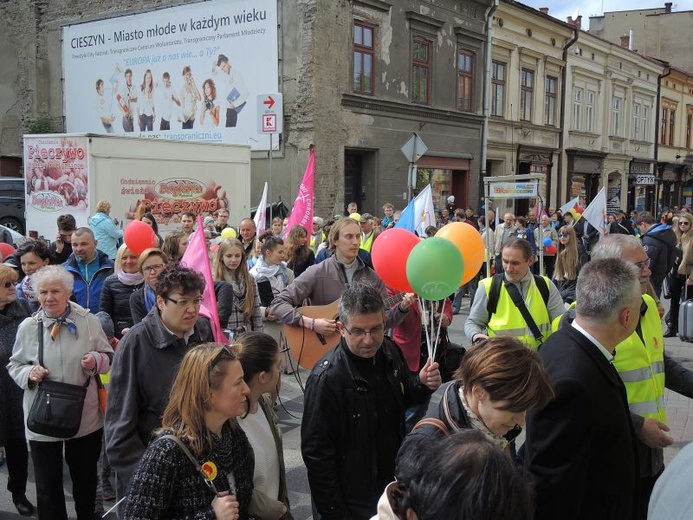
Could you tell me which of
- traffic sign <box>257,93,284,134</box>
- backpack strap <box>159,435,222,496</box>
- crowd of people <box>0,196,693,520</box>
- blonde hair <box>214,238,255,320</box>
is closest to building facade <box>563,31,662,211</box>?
traffic sign <box>257,93,284,134</box>

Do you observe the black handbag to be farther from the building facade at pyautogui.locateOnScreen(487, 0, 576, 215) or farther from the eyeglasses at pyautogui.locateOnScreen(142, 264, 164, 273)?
the building facade at pyautogui.locateOnScreen(487, 0, 576, 215)

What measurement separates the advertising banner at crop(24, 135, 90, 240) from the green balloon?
34.6 ft

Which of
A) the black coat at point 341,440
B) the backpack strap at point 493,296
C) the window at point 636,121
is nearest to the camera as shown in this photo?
the black coat at point 341,440

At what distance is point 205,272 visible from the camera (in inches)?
Result: 175

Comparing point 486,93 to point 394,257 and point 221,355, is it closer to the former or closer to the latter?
point 394,257

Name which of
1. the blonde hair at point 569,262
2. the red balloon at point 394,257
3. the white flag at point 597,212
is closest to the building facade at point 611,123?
the white flag at point 597,212

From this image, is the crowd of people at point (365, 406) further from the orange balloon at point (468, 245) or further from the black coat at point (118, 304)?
the orange balloon at point (468, 245)

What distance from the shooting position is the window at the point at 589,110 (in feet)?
104

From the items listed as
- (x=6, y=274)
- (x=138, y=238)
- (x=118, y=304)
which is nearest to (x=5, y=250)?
(x=138, y=238)

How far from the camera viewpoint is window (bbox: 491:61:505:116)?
83.0 feet

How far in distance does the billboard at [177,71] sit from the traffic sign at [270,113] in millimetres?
6211

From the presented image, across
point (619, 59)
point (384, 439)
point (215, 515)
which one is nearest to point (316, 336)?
point (384, 439)

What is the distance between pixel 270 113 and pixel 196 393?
949 centimetres

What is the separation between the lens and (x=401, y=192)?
827 inches
